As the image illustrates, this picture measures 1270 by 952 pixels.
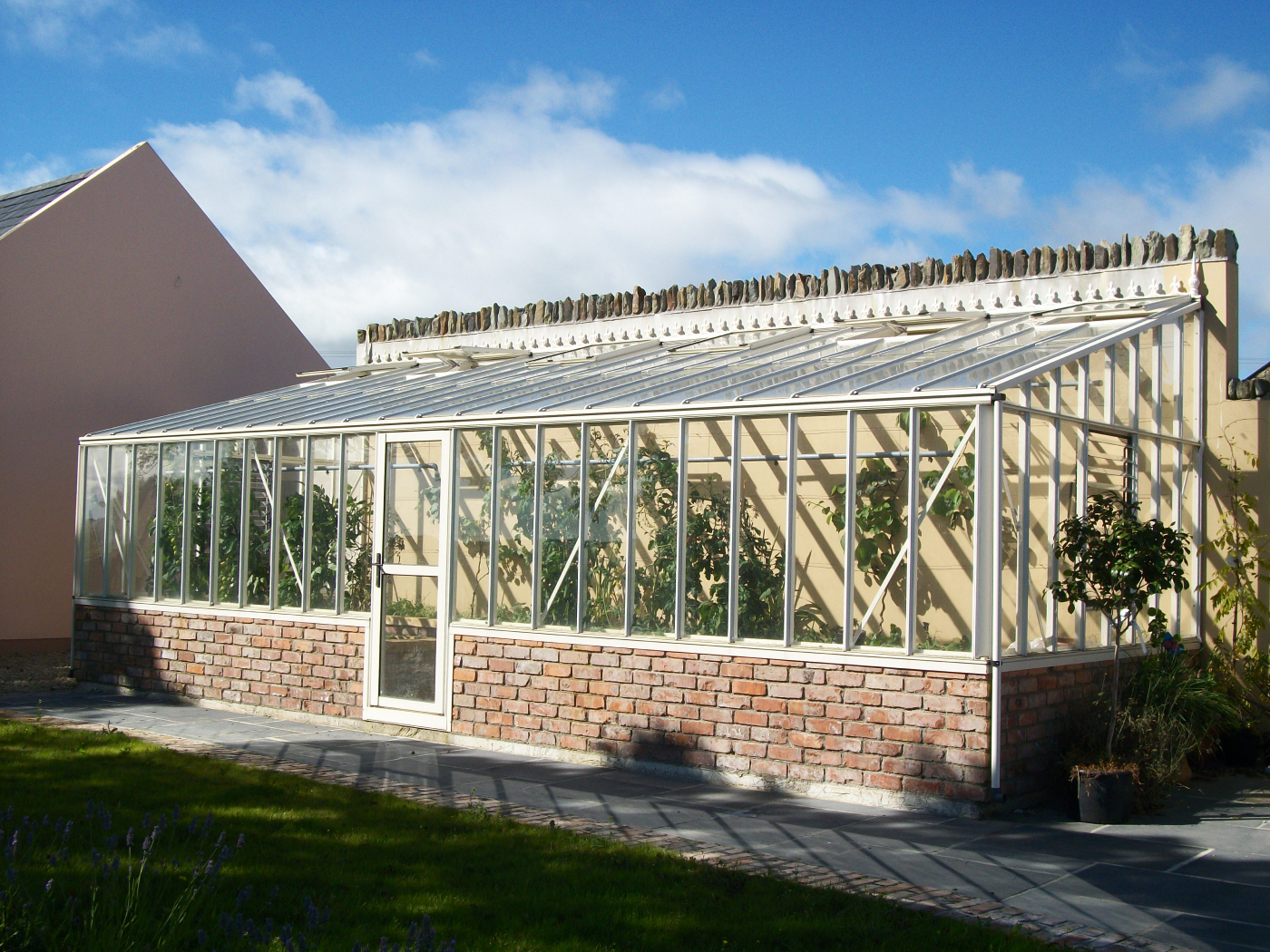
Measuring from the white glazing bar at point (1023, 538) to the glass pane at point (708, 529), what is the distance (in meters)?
1.94

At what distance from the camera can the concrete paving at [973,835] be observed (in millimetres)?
5207

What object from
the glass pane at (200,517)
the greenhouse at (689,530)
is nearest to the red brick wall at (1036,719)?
the greenhouse at (689,530)

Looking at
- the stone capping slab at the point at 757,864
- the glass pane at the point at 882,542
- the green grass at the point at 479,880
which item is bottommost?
the stone capping slab at the point at 757,864

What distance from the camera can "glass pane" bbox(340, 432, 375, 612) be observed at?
1022cm

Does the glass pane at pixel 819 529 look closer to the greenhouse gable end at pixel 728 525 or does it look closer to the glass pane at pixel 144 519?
the greenhouse gable end at pixel 728 525

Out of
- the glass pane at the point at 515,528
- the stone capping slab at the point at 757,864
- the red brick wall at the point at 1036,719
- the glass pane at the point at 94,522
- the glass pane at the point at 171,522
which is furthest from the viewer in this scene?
the glass pane at the point at 94,522

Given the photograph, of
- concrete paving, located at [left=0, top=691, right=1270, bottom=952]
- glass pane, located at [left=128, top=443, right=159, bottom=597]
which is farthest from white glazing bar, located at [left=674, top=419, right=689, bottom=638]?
glass pane, located at [left=128, top=443, right=159, bottom=597]

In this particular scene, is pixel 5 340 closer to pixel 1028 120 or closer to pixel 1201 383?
pixel 1028 120

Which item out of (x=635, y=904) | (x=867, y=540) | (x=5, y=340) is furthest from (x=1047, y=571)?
(x=5, y=340)

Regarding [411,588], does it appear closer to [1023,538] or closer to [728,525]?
[728,525]

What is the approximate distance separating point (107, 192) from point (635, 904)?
14.1 m

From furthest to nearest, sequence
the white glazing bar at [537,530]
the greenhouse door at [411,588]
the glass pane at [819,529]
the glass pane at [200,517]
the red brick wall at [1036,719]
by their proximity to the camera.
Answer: the glass pane at [200,517] → the greenhouse door at [411,588] → the white glazing bar at [537,530] → the glass pane at [819,529] → the red brick wall at [1036,719]

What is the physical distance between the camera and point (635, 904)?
4941 millimetres

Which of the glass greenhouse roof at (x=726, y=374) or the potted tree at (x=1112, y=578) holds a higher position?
the glass greenhouse roof at (x=726, y=374)
